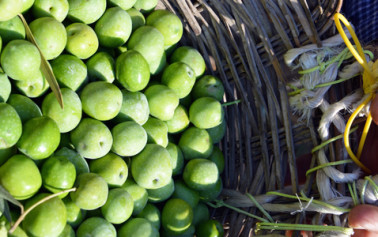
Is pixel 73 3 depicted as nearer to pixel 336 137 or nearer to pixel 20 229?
pixel 20 229

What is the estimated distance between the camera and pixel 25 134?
108 centimetres

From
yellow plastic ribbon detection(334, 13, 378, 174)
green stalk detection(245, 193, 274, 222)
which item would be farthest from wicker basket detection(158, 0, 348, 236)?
yellow plastic ribbon detection(334, 13, 378, 174)

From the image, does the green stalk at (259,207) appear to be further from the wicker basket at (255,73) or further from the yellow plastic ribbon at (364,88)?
the yellow plastic ribbon at (364,88)

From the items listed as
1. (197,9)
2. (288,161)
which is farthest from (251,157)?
(197,9)

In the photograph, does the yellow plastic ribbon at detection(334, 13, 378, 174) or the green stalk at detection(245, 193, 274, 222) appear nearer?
the yellow plastic ribbon at detection(334, 13, 378, 174)

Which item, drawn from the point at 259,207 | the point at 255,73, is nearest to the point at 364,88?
the point at 255,73

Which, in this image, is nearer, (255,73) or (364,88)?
(364,88)

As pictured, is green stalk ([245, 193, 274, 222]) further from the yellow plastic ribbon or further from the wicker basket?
the yellow plastic ribbon

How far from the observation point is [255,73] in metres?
1.55

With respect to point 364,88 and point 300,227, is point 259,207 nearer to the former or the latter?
point 300,227

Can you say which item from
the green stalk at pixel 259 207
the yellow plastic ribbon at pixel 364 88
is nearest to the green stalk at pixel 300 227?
the green stalk at pixel 259 207

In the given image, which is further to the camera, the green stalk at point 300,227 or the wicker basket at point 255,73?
the wicker basket at point 255,73

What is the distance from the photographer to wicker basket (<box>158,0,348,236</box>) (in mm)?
1494

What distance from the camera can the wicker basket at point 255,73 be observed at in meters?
1.49
